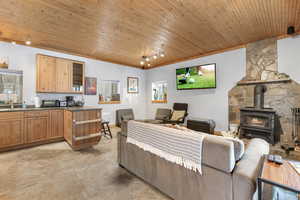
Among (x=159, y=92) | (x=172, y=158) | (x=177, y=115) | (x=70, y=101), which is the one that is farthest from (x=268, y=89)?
(x=70, y=101)

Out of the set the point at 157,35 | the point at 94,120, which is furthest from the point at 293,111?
the point at 94,120

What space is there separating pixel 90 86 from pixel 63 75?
1043 mm

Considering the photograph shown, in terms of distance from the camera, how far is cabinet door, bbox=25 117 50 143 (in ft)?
11.2

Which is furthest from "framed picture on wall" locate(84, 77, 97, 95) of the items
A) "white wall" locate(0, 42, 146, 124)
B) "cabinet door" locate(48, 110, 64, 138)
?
"cabinet door" locate(48, 110, 64, 138)

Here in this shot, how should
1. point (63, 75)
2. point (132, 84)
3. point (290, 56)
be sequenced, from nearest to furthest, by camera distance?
point (290, 56)
point (63, 75)
point (132, 84)

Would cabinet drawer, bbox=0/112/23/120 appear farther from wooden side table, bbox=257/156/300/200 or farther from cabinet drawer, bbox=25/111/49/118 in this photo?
wooden side table, bbox=257/156/300/200

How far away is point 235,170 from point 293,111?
11.1 feet

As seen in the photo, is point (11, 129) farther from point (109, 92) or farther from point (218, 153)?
point (218, 153)

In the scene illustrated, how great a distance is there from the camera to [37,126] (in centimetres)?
354

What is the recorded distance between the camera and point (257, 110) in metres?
3.45

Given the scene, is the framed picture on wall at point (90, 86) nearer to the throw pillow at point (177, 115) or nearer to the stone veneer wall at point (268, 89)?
the throw pillow at point (177, 115)

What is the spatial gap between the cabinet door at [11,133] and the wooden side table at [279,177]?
453 cm

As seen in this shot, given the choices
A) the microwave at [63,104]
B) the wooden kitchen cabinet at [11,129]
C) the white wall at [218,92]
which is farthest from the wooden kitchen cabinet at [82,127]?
the white wall at [218,92]

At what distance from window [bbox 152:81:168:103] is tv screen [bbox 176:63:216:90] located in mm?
979
